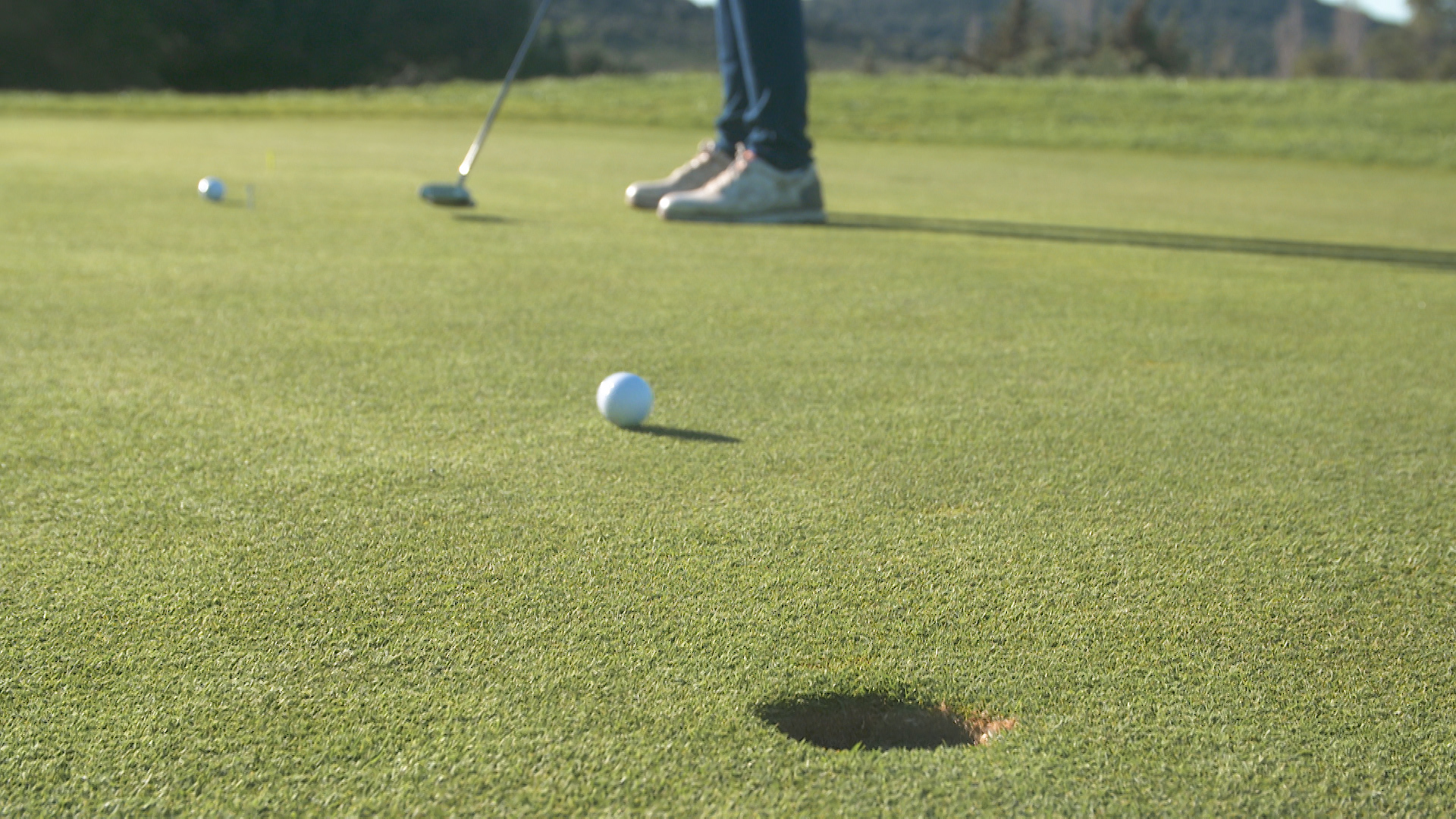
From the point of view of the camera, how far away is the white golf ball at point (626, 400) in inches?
85.5

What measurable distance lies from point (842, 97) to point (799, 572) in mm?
14751

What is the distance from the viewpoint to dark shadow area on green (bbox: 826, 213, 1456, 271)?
4887mm

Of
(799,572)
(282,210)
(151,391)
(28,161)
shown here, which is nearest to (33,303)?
(151,391)

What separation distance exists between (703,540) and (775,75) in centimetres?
381

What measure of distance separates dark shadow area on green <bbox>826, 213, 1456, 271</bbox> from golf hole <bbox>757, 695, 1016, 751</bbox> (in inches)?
160

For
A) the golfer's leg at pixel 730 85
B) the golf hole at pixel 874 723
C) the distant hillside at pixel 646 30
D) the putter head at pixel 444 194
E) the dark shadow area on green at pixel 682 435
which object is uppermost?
the golfer's leg at pixel 730 85

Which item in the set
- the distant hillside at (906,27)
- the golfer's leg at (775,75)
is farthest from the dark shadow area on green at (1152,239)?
the distant hillside at (906,27)

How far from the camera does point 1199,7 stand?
128 m

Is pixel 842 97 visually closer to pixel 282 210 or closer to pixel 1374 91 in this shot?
pixel 1374 91

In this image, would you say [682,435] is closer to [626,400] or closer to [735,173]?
[626,400]

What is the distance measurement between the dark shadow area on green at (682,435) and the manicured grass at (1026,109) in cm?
1088

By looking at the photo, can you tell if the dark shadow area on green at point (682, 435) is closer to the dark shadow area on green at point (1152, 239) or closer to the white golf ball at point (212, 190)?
the dark shadow area on green at point (1152, 239)

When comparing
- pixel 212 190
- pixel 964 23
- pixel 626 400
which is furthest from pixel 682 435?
pixel 964 23

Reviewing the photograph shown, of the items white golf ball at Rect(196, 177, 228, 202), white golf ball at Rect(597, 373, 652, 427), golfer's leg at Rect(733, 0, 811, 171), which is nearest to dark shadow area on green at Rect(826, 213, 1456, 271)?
golfer's leg at Rect(733, 0, 811, 171)
